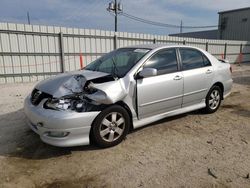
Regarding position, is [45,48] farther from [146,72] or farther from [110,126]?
[110,126]

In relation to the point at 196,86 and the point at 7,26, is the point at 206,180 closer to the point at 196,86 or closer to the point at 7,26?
the point at 196,86

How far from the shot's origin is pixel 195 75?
4.61 meters

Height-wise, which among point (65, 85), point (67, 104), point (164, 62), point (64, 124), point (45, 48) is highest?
point (45, 48)

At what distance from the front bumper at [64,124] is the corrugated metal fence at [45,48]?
6401 millimetres

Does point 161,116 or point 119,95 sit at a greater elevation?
point 119,95

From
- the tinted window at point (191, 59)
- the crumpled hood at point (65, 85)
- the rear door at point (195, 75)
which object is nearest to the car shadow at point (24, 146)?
the crumpled hood at point (65, 85)

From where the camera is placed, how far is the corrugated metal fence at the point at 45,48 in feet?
28.5

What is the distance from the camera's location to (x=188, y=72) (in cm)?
450

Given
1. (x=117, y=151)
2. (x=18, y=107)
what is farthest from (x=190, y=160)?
(x=18, y=107)

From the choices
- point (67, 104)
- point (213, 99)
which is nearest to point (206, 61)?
point (213, 99)

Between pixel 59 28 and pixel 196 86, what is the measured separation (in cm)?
A: 701

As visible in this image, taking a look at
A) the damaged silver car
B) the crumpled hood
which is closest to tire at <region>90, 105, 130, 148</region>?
the damaged silver car

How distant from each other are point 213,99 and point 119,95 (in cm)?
267

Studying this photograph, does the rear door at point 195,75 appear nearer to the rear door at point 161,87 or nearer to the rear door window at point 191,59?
the rear door window at point 191,59
